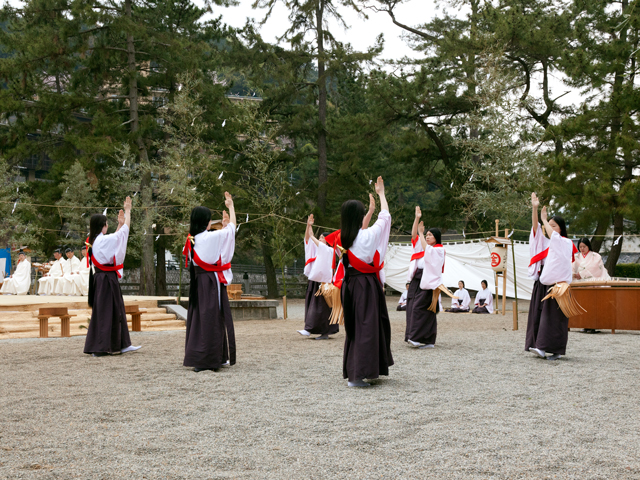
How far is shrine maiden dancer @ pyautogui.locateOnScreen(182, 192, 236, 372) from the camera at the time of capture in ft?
19.0

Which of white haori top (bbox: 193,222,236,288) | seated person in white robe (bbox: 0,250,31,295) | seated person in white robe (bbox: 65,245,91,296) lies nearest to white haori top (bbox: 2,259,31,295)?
seated person in white robe (bbox: 0,250,31,295)

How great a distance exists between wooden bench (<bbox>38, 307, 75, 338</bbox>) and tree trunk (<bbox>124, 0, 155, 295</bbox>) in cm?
778

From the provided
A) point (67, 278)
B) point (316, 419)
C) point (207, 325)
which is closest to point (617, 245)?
point (207, 325)

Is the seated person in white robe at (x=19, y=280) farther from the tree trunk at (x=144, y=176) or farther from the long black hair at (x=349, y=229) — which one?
the long black hair at (x=349, y=229)

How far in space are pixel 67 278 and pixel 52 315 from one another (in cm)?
728

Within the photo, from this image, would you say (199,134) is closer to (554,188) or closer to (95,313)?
(554,188)

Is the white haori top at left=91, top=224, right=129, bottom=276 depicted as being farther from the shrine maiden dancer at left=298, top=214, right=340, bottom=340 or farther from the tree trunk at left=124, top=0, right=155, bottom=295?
the tree trunk at left=124, top=0, right=155, bottom=295

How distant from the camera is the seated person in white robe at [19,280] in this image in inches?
609

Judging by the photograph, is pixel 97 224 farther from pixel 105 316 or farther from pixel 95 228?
pixel 105 316

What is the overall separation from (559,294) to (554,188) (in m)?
8.92

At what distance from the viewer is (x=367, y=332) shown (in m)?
5.04

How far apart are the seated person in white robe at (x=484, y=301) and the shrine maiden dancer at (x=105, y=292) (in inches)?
409

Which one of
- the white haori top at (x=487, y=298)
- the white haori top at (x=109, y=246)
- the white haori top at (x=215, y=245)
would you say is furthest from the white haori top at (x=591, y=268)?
the white haori top at (x=109, y=246)

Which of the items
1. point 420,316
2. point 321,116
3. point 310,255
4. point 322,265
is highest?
point 321,116
